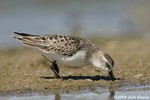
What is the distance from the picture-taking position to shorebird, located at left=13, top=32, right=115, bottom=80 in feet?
44.1

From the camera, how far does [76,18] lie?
964 inches

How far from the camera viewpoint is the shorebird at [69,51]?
13430mm

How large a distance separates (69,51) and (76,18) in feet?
36.7

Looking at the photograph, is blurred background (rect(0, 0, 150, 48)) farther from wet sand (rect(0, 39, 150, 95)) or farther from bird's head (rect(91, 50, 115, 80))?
bird's head (rect(91, 50, 115, 80))

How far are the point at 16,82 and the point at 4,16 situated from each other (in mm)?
12353

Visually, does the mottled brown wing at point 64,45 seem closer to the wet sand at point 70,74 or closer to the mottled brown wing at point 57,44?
the mottled brown wing at point 57,44

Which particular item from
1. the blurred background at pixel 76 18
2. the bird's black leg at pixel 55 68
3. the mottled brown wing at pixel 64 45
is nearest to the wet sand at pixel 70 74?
the bird's black leg at pixel 55 68

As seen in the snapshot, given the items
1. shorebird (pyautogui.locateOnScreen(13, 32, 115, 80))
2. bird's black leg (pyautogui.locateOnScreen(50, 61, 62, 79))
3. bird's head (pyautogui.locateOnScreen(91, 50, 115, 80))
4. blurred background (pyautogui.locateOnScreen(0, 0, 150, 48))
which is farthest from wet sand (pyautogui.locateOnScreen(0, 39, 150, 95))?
blurred background (pyautogui.locateOnScreen(0, 0, 150, 48))

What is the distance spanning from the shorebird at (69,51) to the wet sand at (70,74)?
1.30ft

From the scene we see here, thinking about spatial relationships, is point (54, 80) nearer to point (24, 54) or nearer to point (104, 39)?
point (24, 54)

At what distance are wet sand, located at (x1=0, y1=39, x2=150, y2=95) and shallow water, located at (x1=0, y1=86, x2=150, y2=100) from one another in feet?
1.32

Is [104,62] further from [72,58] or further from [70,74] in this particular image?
[70,74]

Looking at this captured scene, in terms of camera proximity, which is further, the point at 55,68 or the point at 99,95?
the point at 55,68

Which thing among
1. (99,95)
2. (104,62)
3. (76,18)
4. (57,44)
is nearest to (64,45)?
(57,44)
